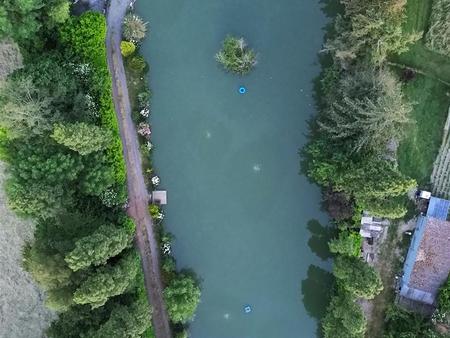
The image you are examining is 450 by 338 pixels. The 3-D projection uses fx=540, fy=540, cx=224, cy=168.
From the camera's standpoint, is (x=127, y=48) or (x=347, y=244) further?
(x=127, y=48)

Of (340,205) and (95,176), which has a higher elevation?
(340,205)

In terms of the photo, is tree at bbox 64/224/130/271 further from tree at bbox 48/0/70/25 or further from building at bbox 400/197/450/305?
building at bbox 400/197/450/305

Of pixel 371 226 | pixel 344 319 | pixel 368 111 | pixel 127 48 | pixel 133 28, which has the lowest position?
pixel 344 319

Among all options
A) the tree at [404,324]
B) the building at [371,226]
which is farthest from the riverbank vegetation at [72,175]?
the tree at [404,324]

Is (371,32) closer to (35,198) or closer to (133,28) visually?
(133,28)

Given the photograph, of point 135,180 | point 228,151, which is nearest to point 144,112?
point 135,180

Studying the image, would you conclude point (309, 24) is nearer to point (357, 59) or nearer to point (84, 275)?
point (357, 59)

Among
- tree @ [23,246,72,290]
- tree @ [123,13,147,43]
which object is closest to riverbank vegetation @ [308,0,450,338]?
tree @ [123,13,147,43]
